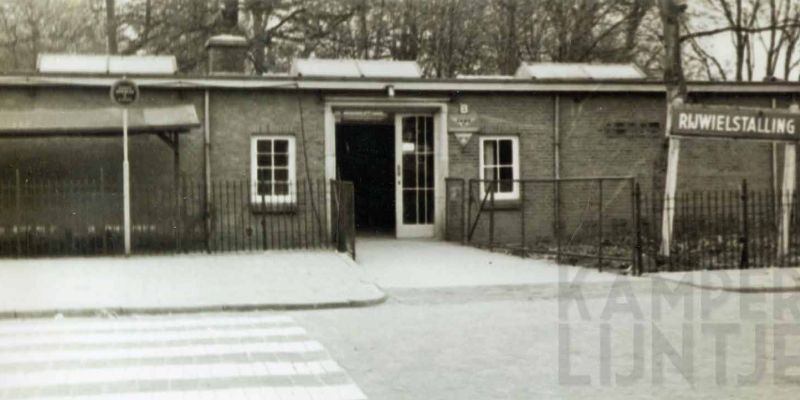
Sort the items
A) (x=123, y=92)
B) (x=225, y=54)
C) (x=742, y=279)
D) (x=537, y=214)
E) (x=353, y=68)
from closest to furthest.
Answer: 1. (x=742, y=279)
2. (x=123, y=92)
3. (x=537, y=214)
4. (x=353, y=68)
5. (x=225, y=54)

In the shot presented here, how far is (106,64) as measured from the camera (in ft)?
66.9

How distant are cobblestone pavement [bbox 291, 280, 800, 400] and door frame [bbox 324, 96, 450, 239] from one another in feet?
24.5

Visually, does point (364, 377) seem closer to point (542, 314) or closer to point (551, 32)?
point (542, 314)

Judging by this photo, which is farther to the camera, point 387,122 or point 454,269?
point 387,122

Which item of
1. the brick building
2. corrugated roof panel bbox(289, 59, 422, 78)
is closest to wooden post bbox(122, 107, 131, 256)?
the brick building

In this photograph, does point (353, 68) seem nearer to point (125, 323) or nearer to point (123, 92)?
point (123, 92)

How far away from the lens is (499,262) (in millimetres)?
16250

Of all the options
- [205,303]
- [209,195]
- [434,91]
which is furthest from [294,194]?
[205,303]

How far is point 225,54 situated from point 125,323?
1202 cm

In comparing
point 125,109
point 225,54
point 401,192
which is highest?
point 225,54

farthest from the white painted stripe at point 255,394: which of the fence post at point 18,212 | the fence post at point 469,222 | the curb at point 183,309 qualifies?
the fence post at point 469,222

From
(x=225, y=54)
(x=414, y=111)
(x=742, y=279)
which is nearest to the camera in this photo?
(x=742, y=279)

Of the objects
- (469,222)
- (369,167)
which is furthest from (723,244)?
(369,167)

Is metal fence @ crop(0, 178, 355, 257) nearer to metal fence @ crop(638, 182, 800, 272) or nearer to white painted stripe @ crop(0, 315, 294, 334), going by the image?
metal fence @ crop(638, 182, 800, 272)
